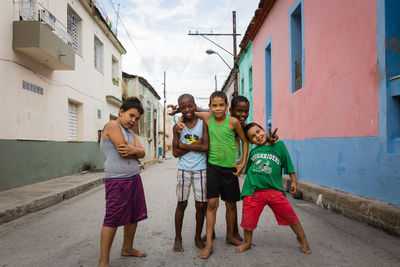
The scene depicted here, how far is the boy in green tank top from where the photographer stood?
3168 millimetres

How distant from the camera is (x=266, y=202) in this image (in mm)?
3240

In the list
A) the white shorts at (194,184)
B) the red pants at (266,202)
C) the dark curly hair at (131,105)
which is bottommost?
the red pants at (266,202)

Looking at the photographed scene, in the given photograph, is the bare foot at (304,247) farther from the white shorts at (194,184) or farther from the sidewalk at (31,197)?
the sidewalk at (31,197)

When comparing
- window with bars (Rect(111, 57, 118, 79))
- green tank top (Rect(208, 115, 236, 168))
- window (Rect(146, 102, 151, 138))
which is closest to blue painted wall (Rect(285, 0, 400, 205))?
green tank top (Rect(208, 115, 236, 168))

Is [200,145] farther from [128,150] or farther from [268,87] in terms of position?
[268,87]

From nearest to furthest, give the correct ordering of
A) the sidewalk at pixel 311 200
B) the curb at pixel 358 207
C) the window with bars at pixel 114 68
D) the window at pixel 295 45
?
1. the curb at pixel 358 207
2. the sidewalk at pixel 311 200
3. the window at pixel 295 45
4. the window with bars at pixel 114 68

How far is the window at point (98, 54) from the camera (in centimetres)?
1428

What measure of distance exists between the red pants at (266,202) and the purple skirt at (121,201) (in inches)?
45.1

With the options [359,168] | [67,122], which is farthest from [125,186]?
[67,122]

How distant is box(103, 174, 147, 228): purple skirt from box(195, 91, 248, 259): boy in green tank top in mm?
764

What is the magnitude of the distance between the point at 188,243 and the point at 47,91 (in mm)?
7500

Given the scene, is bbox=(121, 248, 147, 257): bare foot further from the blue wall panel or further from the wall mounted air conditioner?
the wall mounted air conditioner

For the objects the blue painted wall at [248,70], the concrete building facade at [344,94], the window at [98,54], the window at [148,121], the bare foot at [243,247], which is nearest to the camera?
the bare foot at [243,247]

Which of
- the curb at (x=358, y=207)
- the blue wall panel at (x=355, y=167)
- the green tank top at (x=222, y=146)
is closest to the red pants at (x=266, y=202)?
the green tank top at (x=222, y=146)
